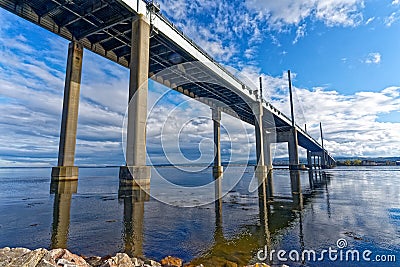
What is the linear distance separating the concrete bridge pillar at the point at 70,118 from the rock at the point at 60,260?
22.0m

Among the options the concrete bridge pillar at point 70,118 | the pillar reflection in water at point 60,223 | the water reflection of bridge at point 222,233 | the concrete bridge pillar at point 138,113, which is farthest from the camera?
the concrete bridge pillar at point 70,118

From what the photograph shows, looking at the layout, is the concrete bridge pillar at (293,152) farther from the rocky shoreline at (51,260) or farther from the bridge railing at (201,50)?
the rocky shoreline at (51,260)

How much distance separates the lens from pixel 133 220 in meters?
8.67

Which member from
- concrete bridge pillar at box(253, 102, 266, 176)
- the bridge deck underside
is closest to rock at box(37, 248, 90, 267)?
the bridge deck underside

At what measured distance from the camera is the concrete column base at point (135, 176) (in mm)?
16328

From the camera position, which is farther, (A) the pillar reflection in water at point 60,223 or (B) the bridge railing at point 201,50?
(B) the bridge railing at point 201,50

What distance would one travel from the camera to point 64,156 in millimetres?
23562

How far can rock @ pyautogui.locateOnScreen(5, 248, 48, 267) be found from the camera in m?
3.74

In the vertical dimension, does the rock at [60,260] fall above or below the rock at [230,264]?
above

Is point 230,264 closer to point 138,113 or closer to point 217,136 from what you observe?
point 138,113

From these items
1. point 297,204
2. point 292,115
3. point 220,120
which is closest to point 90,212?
point 297,204

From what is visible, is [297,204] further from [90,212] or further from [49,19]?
[49,19]

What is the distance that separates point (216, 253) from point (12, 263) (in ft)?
13.2

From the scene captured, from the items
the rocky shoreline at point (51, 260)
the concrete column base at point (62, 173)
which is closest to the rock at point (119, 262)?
the rocky shoreline at point (51, 260)
